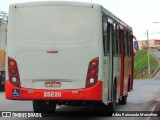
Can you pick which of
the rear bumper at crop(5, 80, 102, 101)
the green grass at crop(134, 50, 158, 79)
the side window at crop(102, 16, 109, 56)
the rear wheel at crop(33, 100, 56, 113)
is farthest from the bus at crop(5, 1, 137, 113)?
the green grass at crop(134, 50, 158, 79)

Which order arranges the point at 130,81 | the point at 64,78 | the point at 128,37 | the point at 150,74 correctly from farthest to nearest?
the point at 150,74 → the point at 130,81 → the point at 128,37 → the point at 64,78

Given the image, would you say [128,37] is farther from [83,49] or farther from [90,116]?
[83,49]

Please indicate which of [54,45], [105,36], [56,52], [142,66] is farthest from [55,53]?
[142,66]

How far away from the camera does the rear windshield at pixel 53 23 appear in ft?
39.0

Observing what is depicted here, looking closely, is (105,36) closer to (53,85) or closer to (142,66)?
(53,85)

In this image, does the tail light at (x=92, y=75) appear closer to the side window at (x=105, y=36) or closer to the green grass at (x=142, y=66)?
the side window at (x=105, y=36)

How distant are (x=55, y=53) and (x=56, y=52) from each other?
3cm

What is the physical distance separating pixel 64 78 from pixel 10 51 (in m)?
1.49

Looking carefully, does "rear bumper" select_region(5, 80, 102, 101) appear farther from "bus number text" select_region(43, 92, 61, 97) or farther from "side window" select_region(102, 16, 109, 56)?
"side window" select_region(102, 16, 109, 56)

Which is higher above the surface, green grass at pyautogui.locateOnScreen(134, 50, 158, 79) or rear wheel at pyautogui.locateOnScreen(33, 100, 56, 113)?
rear wheel at pyautogui.locateOnScreen(33, 100, 56, 113)

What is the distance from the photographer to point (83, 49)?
11812 mm

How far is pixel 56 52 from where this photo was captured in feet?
38.8

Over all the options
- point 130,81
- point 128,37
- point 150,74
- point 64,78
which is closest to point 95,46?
point 64,78

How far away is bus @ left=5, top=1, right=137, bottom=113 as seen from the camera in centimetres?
1175
